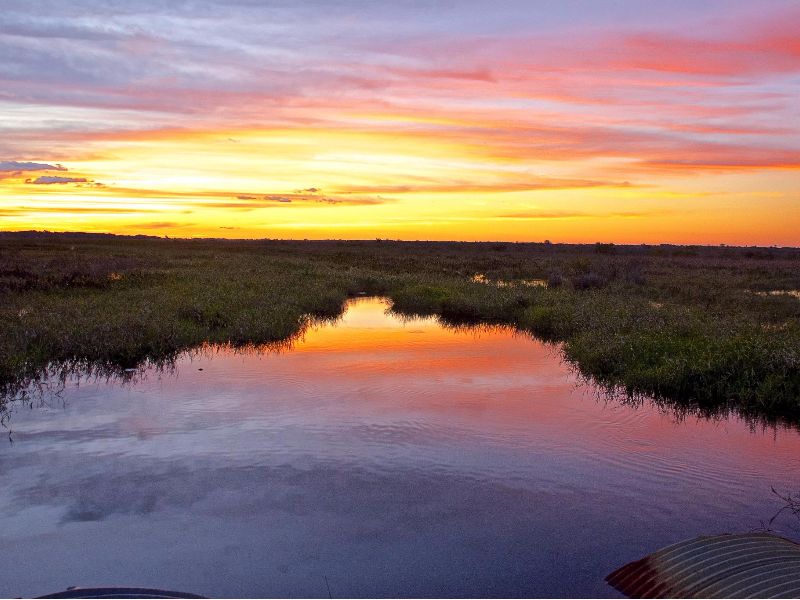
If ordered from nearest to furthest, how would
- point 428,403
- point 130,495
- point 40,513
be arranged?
1. point 40,513
2. point 130,495
3. point 428,403

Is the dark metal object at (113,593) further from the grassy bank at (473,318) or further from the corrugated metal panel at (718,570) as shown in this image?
the grassy bank at (473,318)

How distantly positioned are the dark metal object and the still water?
35 centimetres

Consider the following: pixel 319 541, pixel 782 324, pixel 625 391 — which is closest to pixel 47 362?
pixel 319 541

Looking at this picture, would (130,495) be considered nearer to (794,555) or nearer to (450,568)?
(450,568)

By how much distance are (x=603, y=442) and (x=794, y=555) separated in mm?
3410

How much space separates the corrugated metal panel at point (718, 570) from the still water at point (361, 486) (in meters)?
0.28

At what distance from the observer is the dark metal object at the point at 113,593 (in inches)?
168

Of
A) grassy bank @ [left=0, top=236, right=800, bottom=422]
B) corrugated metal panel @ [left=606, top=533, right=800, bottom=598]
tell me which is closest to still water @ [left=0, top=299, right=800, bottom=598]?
corrugated metal panel @ [left=606, top=533, right=800, bottom=598]

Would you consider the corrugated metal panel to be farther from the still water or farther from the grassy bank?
the grassy bank

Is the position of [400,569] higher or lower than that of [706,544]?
lower

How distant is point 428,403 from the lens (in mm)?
9852

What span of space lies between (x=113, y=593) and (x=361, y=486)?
109 inches

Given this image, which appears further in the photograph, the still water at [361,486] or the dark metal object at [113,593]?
the still water at [361,486]

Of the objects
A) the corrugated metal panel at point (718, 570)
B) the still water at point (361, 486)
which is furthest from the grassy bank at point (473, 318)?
the corrugated metal panel at point (718, 570)
